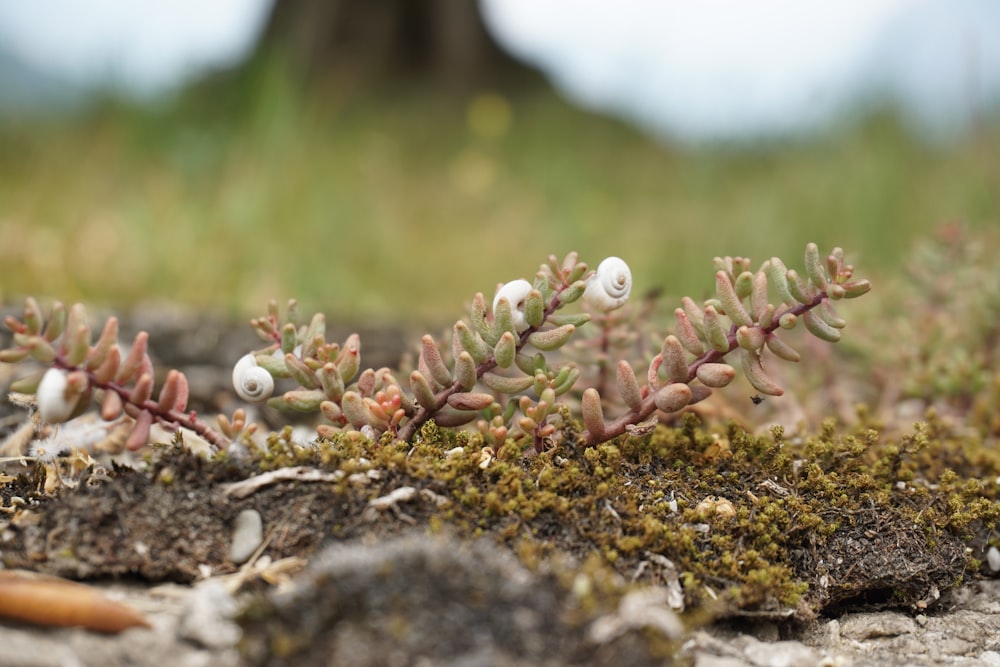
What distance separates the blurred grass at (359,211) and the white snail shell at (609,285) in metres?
3.13

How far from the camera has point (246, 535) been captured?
5.22 ft

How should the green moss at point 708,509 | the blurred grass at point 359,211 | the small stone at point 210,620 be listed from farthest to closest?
the blurred grass at point 359,211 → the green moss at point 708,509 → the small stone at point 210,620

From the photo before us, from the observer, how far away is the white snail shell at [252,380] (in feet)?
5.84

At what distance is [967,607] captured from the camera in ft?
6.30

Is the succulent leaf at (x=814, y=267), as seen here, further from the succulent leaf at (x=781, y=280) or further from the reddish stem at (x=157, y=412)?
the reddish stem at (x=157, y=412)

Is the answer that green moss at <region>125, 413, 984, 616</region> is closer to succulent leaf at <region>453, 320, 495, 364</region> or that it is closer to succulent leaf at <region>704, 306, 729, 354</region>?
succulent leaf at <region>453, 320, 495, 364</region>

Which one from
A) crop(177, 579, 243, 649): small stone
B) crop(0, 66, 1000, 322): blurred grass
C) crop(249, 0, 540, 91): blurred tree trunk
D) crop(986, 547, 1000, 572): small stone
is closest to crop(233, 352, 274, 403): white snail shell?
crop(177, 579, 243, 649): small stone

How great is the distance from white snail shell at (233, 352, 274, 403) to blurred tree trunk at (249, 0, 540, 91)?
12183mm

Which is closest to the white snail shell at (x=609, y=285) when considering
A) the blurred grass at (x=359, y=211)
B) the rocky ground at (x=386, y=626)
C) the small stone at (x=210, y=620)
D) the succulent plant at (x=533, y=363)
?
the succulent plant at (x=533, y=363)

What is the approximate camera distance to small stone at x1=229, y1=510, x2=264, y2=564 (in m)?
1.57

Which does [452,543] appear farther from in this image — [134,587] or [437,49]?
[437,49]

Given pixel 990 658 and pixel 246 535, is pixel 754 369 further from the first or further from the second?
pixel 246 535

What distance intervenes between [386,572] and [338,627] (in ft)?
0.31

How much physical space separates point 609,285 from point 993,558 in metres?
1.13
